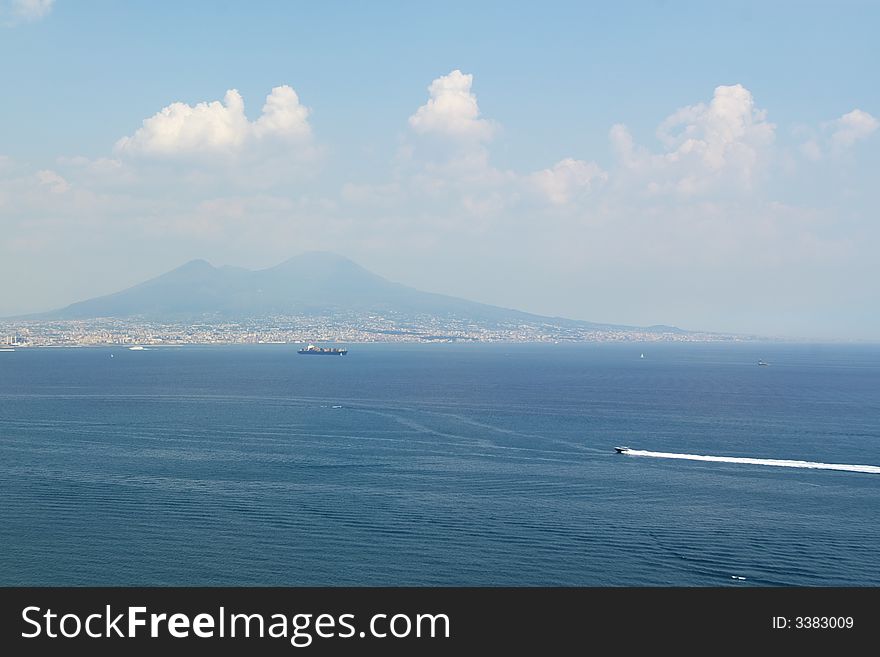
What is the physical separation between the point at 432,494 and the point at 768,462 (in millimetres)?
17394

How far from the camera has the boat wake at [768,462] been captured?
3700 cm

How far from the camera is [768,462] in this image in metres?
38.9

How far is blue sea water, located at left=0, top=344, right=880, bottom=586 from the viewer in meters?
23.2

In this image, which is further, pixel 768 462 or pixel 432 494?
pixel 768 462

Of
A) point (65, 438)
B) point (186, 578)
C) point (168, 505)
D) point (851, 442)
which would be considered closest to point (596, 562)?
point (186, 578)

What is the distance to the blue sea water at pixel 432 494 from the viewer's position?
914 inches

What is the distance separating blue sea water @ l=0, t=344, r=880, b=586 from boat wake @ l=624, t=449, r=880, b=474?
0.87 metres

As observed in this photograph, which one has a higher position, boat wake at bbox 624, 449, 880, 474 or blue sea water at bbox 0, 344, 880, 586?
boat wake at bbox 624, 449, 880, 474

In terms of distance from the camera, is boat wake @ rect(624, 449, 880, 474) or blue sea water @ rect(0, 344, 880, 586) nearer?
blue sea water @ rect(0, 344, 880, 586)

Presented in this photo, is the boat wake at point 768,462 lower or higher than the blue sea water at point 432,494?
higher

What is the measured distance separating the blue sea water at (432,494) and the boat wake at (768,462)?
0.87m

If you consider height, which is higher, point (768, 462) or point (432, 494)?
point (768, 462)

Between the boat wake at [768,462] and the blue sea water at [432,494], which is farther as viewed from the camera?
the boat wake at [768,462]
